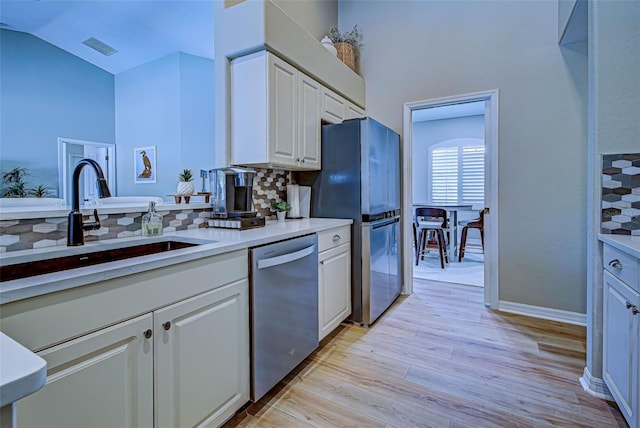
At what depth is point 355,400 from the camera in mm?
1676

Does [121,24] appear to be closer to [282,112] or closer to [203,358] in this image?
[282,112]

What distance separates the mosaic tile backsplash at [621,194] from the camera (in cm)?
165

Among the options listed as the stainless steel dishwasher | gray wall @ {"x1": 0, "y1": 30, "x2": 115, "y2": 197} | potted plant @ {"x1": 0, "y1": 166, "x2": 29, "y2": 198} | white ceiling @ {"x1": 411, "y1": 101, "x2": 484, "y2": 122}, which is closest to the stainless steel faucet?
the stainless steel dishwasher

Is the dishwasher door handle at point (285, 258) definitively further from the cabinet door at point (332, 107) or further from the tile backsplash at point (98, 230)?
the cabinet door at point (332, 107)

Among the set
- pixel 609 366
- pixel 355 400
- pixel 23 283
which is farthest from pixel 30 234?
pixel 609 366

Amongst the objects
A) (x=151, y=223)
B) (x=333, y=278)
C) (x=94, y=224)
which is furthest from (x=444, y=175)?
(x=94, y=224)

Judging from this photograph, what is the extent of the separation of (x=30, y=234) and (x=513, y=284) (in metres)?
3.52

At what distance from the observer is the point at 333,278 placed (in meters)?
2.34

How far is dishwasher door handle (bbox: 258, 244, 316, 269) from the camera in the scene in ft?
5.18

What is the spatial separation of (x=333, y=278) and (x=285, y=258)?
725 millimetres

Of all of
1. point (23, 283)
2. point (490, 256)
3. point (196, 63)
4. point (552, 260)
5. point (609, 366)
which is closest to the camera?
point (23, 283)

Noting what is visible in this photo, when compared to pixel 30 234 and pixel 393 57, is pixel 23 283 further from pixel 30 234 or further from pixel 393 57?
pixel 393 57

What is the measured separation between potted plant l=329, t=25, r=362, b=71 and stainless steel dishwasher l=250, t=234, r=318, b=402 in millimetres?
2325

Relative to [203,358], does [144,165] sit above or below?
above
